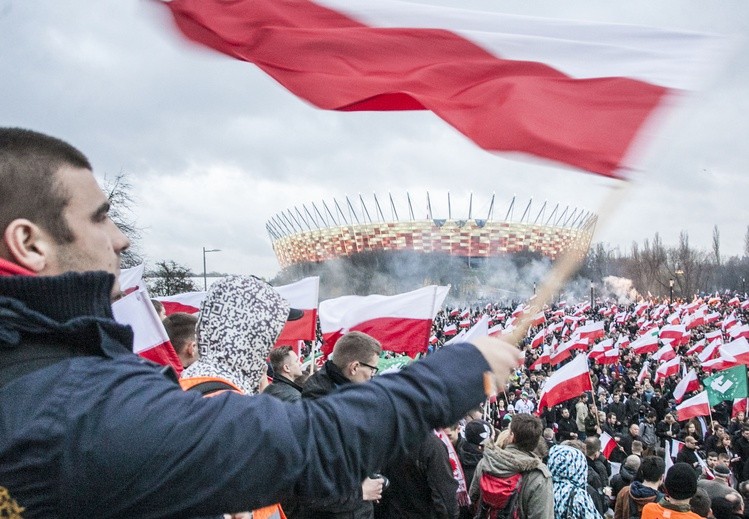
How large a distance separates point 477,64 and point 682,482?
10.7 feet

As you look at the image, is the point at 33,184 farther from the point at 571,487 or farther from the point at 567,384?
the point at 567,384

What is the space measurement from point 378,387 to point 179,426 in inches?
14.6

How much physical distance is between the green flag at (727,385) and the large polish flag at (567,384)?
3.48 m

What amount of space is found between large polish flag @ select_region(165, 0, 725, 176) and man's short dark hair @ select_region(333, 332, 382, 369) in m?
1.91

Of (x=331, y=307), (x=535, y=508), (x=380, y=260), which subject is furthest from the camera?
(x=380, y=260)

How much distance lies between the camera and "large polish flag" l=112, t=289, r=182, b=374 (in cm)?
568

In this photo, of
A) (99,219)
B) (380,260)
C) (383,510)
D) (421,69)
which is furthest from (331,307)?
(380,260)

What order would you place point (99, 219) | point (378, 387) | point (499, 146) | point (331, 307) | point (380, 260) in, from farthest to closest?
point (380, 260) < point (331, 307) < point (499, 146) < point (99, 219) < point (378, 387)

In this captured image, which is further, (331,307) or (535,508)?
(331,307)

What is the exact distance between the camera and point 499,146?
268 centimetres

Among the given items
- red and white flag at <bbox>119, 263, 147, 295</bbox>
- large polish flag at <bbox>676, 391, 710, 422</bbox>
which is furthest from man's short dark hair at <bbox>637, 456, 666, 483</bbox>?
large polish flag at <bbox>676, 391, 710, 422</bbox>

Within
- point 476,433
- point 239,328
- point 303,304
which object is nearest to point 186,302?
point 303,304

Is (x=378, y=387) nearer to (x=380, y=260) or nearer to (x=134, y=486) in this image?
(x=134, y=486)

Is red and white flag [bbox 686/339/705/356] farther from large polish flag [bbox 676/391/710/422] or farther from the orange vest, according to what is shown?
the orange vest
